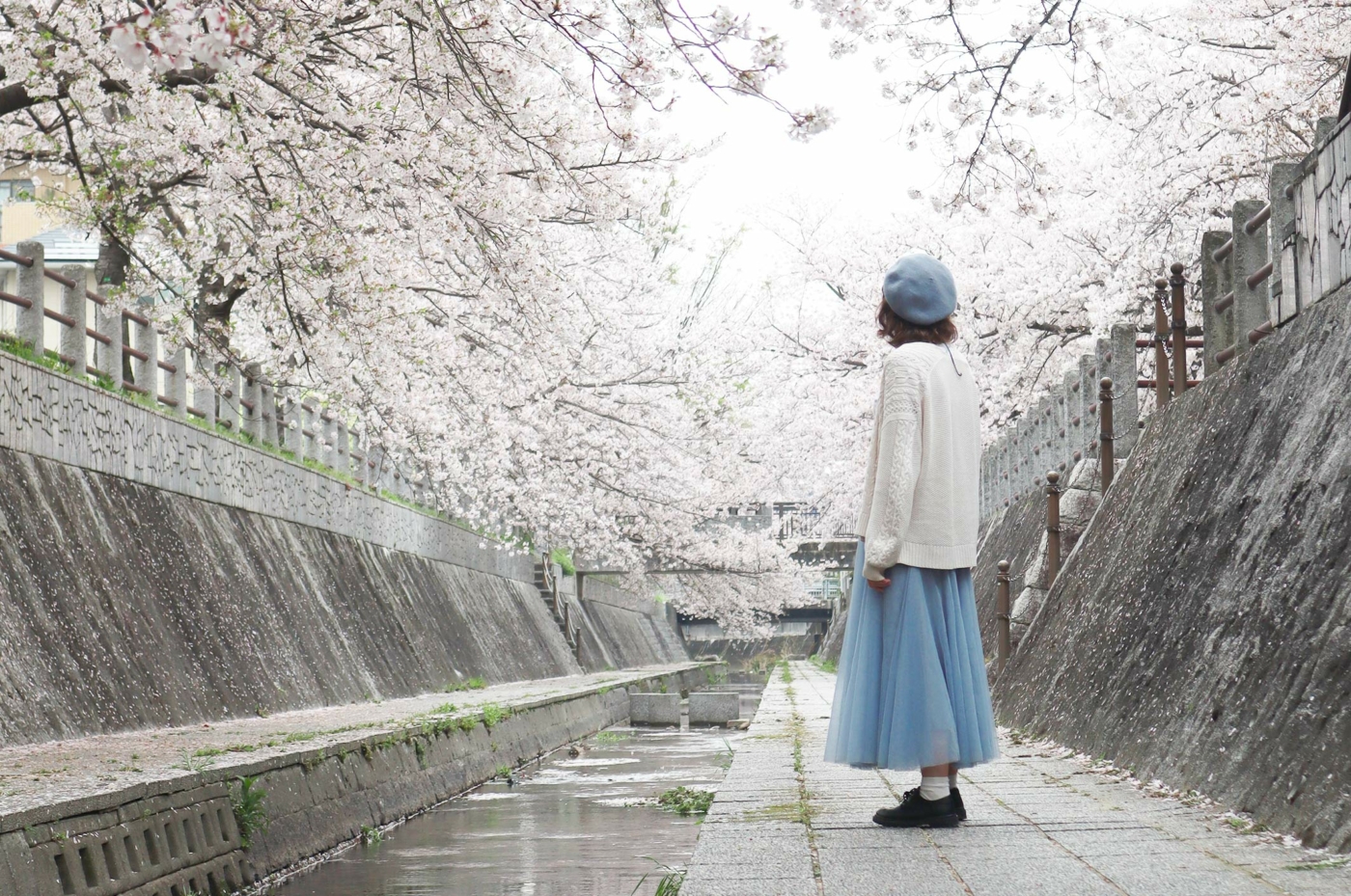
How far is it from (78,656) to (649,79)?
18.0ft

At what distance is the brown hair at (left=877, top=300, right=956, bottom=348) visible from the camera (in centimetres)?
502

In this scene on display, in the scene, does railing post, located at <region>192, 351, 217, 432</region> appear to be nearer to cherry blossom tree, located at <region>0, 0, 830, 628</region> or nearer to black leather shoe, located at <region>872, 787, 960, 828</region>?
cherry blossom tree, located at <region>0, 0, 830, 628</region>

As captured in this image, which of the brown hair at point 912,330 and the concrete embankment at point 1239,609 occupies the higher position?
the brown hair at point 912,330

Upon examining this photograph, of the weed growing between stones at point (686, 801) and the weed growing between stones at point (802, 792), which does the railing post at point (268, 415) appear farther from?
the weed growing between stones at point (686, 801)

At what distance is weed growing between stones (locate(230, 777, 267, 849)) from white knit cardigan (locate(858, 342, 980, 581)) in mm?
3352

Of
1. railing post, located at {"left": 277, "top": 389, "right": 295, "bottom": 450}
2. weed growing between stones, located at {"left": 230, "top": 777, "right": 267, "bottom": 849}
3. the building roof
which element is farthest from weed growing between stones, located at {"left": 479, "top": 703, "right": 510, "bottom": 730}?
the building roof

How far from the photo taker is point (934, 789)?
4.68 metres

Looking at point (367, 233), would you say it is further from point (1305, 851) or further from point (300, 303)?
point (1305, 851)

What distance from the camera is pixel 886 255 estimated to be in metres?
27.3

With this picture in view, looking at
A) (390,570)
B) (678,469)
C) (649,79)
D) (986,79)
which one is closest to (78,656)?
(649,79)

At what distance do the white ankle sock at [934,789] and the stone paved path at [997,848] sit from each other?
134mm

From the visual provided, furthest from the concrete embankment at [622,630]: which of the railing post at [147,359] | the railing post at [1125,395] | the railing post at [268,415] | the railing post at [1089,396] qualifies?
the railing post at [1125,395]

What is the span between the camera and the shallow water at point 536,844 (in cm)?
623

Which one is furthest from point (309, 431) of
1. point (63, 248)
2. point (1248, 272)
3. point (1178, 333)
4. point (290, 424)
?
point (63, 248)
